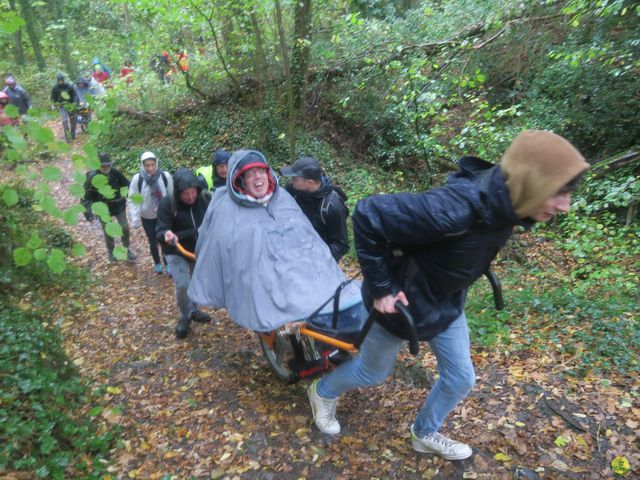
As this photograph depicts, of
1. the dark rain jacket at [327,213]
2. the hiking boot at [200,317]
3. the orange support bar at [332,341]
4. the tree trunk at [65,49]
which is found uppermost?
the tree trunk at [65,49]

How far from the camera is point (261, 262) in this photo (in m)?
3.62

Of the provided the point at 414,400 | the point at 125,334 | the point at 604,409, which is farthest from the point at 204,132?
the point at 604,409

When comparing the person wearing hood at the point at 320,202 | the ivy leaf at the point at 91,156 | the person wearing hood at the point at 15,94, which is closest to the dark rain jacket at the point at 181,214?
the person wearing hood at the point at 320,202

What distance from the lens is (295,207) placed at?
13.5 ft

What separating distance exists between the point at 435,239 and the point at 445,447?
71.7 inches

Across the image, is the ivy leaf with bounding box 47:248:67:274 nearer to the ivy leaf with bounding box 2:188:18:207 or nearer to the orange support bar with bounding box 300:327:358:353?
the ivy leaf with bounding box 2:188:18:207

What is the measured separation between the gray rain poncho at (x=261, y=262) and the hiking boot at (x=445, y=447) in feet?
3.70

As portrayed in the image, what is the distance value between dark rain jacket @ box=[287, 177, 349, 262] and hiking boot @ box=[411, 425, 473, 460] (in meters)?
1.82

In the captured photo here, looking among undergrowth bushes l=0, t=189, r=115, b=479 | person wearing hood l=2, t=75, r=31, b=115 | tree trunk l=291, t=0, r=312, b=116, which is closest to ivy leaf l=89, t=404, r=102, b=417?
undergrowth bushes l=0, t=189, r=115, b=479

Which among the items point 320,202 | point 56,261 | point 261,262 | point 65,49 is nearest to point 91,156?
point 56,261

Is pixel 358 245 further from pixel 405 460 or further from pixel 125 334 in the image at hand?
pixel 125 334

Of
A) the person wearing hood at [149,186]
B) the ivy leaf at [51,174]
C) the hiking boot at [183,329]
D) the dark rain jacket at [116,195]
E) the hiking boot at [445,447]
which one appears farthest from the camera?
the dark rain jacket at [116,195]

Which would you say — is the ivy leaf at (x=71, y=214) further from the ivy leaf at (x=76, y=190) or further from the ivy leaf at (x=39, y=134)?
the ivy leaf at (x=39, y=134)

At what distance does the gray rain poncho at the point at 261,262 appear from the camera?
Answer: 3.47 meters
